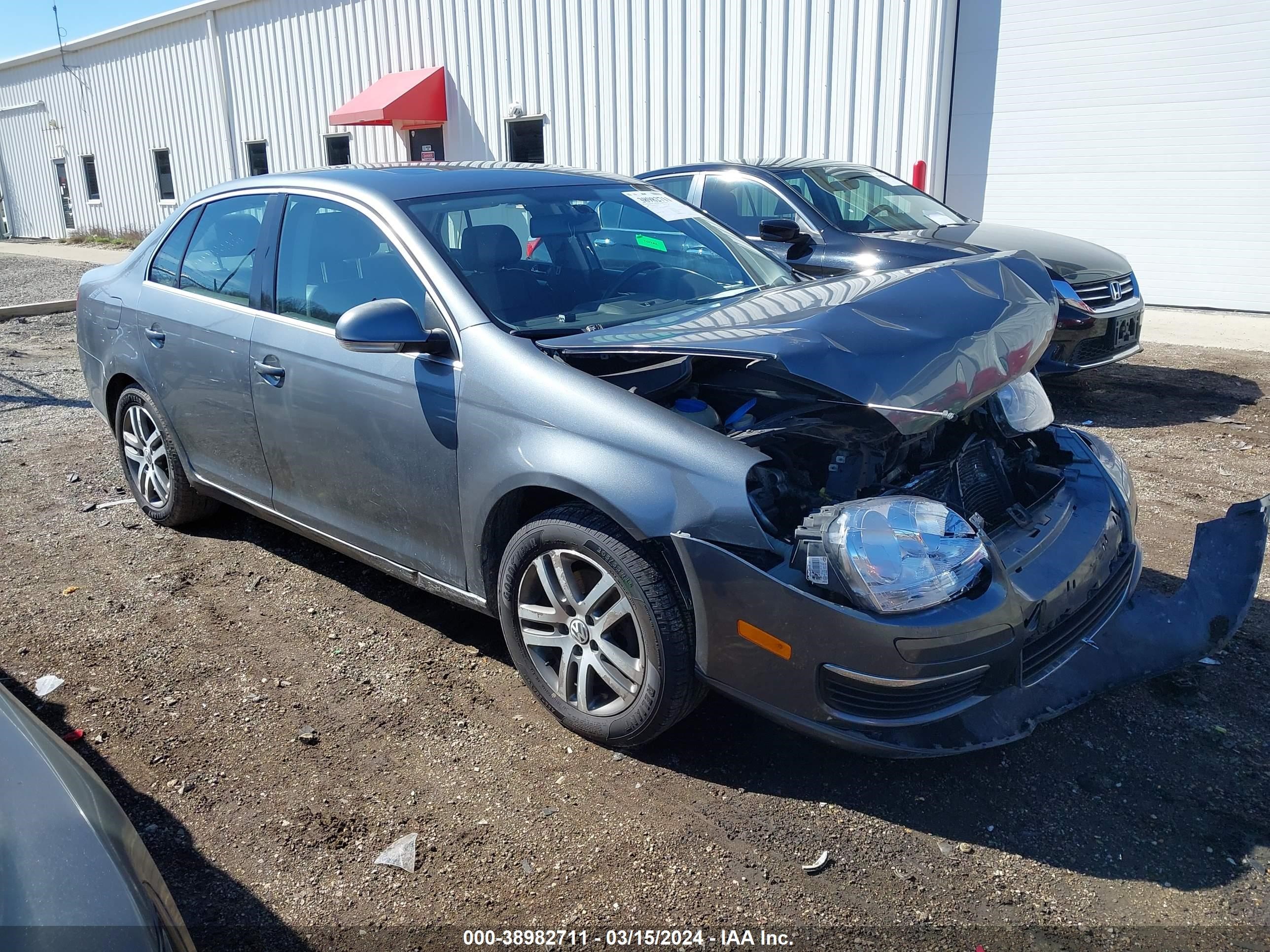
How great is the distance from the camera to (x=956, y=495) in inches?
124

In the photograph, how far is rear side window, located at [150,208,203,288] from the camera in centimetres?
460

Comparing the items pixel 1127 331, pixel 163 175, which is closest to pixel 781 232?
pixel 1127 331

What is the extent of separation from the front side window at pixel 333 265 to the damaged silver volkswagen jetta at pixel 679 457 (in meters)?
0.01

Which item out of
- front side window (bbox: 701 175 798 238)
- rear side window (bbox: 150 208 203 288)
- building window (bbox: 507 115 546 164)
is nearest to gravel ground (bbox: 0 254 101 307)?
building window (bbox: 507 115 546 164)

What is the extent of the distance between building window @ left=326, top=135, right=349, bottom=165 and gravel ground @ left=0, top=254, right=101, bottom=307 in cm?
480

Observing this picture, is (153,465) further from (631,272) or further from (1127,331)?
(1127,331)

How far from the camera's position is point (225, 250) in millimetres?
4305

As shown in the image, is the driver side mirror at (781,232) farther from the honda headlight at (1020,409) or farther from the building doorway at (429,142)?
the building doorway at (429,142)

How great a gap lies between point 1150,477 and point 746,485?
3.93 meters

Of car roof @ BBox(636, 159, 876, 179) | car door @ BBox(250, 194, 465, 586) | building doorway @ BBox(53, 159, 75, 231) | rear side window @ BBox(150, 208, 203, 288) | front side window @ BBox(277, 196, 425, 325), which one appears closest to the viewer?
car door @ BBox(250, 194, 465, 586)

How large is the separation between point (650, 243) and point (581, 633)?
1.70m

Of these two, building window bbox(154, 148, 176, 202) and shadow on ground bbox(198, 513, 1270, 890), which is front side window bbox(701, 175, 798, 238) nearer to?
shadow on ground bbox(198, 513, 1270, 890)

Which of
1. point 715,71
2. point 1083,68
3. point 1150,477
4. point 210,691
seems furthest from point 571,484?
point 715,71

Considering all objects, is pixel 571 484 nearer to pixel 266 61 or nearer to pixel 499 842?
pixel 499 842
